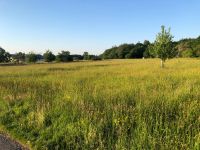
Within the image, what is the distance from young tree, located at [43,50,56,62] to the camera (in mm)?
114938

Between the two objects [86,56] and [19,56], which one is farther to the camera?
[19,56]

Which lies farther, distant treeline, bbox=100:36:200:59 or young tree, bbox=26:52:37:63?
young tree, bbox=26:52:37:63

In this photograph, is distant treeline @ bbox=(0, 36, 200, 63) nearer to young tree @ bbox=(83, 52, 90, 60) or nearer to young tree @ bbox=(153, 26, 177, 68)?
young tree @ bbox=(83, 52, 90, 60)

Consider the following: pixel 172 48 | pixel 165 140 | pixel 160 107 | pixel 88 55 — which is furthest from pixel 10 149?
pixel 88 55

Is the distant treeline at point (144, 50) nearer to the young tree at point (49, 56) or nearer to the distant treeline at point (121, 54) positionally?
the distant treeline at point (121, 54)

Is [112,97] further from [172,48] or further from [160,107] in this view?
[172,48]

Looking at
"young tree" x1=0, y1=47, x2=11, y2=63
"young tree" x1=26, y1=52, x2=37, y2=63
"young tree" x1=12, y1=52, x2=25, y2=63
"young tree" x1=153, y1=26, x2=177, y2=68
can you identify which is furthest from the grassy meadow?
"young tree" x1=12, y1=52, x2=25, y2=63

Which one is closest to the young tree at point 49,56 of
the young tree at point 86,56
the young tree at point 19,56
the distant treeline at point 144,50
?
the young tree at point 86,56

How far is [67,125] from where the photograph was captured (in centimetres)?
861

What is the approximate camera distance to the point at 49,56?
115 meters

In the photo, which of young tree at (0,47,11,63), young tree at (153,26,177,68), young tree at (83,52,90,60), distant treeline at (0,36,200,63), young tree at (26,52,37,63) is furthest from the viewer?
young tree at (83,52,90,60)

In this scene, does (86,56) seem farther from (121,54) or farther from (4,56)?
(4,56)

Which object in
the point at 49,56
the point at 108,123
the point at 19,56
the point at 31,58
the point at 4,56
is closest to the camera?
the point at 108,123

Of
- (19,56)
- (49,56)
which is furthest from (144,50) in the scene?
(19,56)
